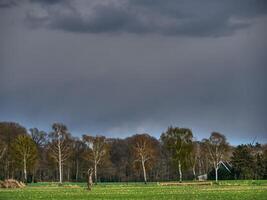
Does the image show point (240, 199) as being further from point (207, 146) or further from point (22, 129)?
point (22, 129)

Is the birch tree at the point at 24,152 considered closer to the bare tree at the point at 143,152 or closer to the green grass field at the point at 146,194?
the bare tree at the point at 143,152

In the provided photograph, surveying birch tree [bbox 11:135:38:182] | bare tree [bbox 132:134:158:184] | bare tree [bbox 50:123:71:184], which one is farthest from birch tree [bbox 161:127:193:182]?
birch tree [bbox 11:135:38:182]

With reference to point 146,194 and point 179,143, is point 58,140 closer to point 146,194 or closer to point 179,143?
point 179,143

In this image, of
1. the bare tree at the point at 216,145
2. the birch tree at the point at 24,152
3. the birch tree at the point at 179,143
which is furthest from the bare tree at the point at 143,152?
the birch tree at the point at 24,152

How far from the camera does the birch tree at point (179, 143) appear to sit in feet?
329

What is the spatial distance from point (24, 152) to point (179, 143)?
28493mm

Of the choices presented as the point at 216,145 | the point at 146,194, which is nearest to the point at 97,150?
the point at 216,145

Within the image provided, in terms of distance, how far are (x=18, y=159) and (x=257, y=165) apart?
47.1m

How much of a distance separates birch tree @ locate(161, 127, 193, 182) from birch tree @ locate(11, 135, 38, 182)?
82.4ft

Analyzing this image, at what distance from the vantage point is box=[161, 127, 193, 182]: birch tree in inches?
3944

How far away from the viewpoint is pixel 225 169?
119 m

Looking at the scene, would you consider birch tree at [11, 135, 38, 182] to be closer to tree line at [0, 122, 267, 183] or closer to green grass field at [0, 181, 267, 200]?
tree line at [0, 122, 267, 183]

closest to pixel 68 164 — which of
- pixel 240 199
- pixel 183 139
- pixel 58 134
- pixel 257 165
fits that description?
pixel 58 134

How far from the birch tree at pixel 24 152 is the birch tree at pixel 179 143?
25.1m
